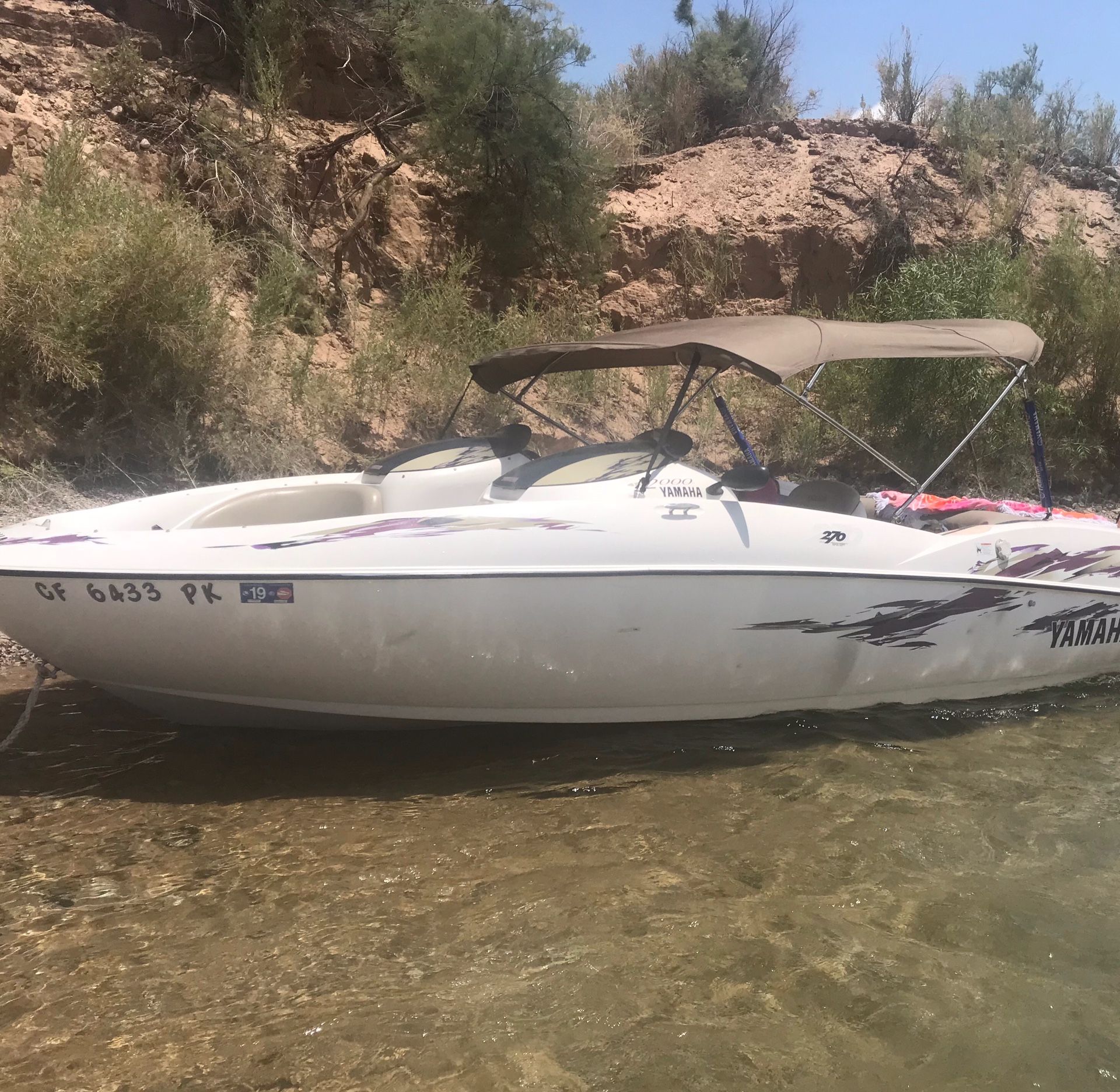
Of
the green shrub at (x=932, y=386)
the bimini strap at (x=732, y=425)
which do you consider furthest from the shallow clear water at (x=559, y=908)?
the green shrub at (x=932, y=386)

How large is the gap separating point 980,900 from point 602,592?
5.19 ft

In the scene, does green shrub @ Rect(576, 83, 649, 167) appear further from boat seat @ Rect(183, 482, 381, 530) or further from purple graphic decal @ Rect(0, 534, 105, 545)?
purple graphic decal @ Rect(0, 534, 105, 545)

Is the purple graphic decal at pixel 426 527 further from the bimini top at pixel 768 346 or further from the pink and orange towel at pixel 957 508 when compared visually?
the pink and orange towel at pixel 957 508

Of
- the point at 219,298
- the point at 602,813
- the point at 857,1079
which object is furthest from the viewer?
the point at 219,298

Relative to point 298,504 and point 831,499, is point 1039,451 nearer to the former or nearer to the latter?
point 831,499

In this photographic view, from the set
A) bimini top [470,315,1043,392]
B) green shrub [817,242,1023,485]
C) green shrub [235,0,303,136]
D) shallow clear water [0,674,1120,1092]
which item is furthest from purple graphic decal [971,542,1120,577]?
green shrub [235,0,303,136]

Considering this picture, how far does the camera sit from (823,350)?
397cm

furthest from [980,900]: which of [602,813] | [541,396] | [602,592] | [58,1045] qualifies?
[541,396]

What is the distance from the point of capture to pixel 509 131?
32.8 ft

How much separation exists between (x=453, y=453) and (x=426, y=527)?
3.16 ft

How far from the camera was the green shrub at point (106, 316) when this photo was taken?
242 inches

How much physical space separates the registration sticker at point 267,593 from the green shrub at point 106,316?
3786 mm

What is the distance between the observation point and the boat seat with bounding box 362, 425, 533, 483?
435 centimetres

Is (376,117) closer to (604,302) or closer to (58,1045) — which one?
(604,302)
